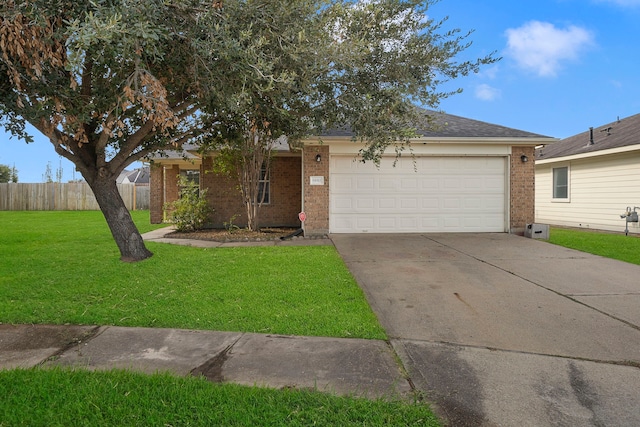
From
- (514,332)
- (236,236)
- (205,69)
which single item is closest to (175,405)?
(514,332)

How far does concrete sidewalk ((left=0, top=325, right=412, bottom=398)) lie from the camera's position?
2.86 m

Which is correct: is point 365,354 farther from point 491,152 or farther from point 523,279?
point 491,152

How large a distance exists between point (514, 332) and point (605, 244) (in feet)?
26.0

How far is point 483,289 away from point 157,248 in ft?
22.7

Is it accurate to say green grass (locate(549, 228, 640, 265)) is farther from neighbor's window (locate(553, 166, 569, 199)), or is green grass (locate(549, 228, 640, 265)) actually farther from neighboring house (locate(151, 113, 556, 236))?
neighbor's window (locate(553, 166, 569, 199))

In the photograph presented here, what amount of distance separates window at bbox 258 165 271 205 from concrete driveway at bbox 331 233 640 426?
651 cm

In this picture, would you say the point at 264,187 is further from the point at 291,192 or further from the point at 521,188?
the point at 521,188

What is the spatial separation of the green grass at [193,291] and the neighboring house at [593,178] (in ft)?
34.7

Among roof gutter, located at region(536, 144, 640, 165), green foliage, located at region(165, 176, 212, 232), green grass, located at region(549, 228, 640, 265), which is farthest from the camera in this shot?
green foliage, located at region(165, 176, 212, 232)

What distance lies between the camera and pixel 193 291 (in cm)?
534

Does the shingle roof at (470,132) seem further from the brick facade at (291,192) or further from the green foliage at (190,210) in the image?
the green foliage at (190,210)

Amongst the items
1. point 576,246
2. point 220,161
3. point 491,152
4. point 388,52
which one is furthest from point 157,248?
point 576,246

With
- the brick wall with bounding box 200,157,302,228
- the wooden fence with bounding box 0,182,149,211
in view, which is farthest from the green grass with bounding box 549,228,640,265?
the wooden fence with bounding box 0,182,149,211

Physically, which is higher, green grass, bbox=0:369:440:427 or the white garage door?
the white garage door
